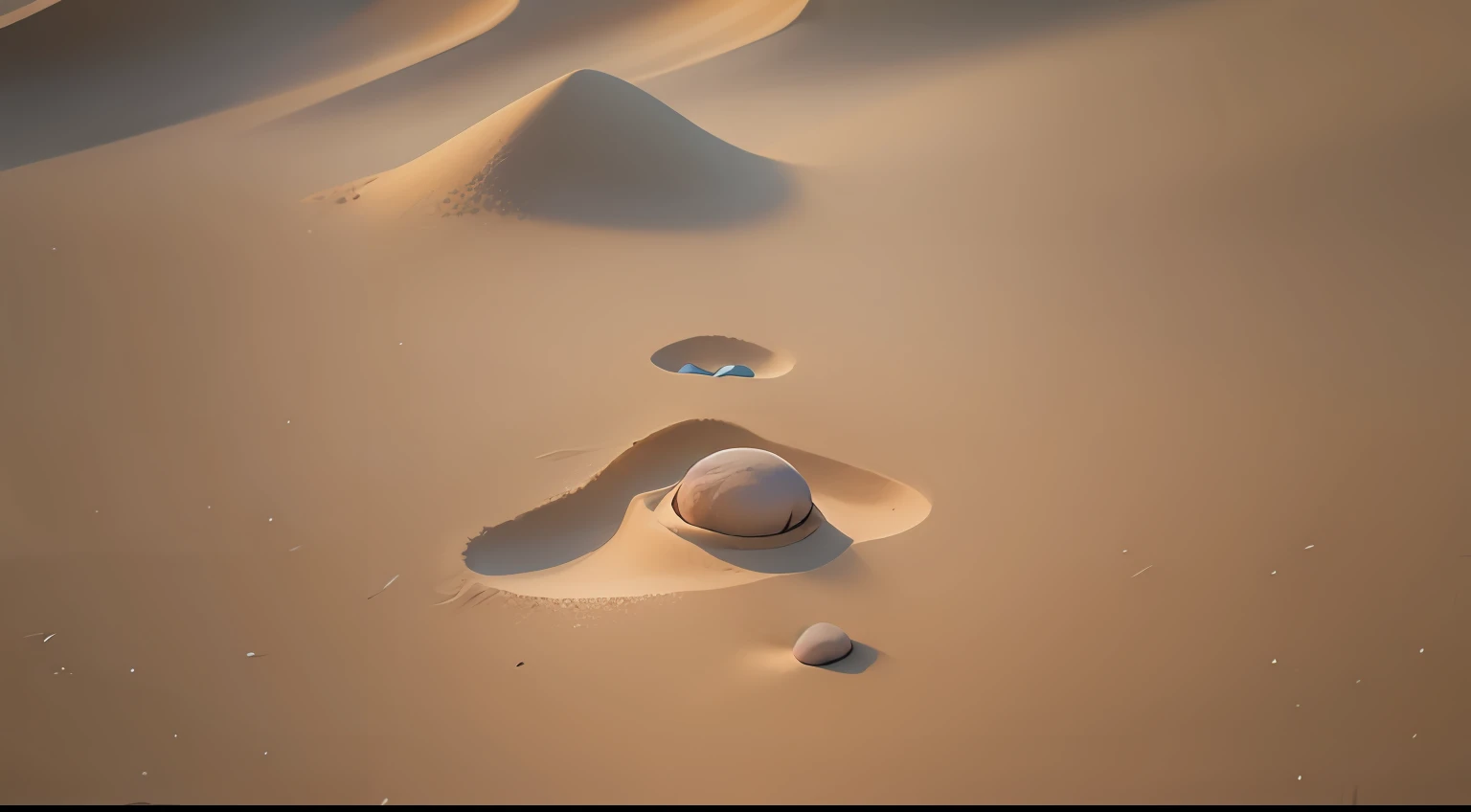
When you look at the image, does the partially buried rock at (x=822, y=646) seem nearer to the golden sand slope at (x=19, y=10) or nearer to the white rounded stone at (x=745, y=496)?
the white rounded stone at (x=745, y=496)

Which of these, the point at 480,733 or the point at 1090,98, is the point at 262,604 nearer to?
the point at 480,733

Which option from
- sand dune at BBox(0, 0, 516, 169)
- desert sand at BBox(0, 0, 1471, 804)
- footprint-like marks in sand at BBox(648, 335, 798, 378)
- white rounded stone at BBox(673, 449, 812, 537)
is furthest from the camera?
sand dune at BBox(0, 0, 516, 169)

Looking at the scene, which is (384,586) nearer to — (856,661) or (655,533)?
(655,533)

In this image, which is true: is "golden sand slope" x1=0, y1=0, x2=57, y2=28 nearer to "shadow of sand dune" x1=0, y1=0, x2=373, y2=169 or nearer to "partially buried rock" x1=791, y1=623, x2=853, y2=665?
"shadow of sand dune" x1=0, y1=0, x2=373, y2=169

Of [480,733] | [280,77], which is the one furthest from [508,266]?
[280,77]

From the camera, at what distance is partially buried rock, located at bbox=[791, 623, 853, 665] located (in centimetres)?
159

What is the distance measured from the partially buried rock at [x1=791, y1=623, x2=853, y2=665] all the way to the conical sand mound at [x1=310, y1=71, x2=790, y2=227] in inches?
97.9

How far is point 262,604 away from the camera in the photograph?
1740 mm

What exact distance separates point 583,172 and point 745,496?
98.2 inches

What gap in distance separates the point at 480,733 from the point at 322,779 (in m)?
0.24

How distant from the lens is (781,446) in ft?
7.65

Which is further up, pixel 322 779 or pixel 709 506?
pixel 709 506

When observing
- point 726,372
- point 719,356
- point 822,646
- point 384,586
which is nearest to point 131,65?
point 719,356

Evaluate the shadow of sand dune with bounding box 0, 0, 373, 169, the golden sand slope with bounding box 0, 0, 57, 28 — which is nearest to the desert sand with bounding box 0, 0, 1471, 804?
the shadow of sand dune with bounding box 0, 0, 373, 169
